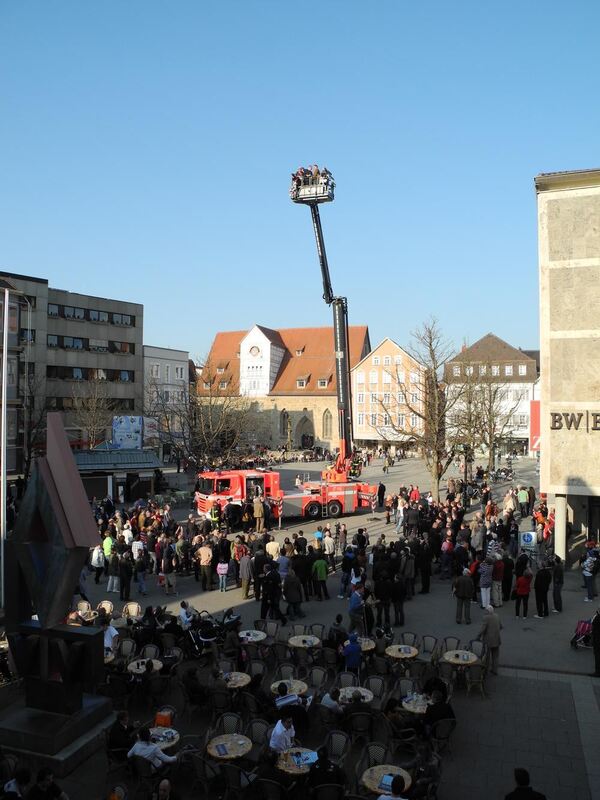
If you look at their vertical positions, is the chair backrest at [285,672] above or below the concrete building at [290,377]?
below

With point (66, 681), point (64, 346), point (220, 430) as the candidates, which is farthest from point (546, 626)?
point (64, 346)

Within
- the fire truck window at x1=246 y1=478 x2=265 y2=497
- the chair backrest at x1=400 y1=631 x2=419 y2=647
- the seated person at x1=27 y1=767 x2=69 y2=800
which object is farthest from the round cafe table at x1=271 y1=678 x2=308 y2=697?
the fire truck window at x1=246 y1=478 x2=265 y2=497

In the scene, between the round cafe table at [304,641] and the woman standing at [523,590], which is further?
the woman standing at [523,590]

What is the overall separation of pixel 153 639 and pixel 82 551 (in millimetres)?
4306

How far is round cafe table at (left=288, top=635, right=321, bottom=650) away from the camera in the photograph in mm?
13328

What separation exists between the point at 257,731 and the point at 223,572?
9714 millimetres

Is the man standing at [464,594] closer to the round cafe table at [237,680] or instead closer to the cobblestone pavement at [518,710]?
the cobblestone pavement at [518,710]

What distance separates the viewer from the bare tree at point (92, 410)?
4788cm

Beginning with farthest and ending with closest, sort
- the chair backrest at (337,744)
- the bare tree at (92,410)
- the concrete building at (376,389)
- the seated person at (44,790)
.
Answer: the concrete building at (376,389) → the bare tree at (92,410) → the chair backrest at (337,744) → the seated person at (44,790)

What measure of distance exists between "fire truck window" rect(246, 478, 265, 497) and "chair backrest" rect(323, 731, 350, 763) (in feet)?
66.5

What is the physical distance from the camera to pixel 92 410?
1863 inches

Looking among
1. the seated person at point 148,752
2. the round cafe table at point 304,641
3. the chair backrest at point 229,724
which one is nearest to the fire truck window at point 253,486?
the round cafe table at point 304,641

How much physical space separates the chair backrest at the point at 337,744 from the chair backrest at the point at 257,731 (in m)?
0.93

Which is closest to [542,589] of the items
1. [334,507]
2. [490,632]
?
[490,632]
